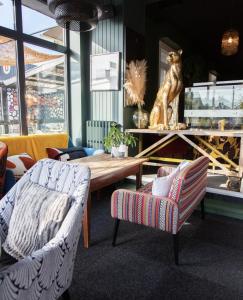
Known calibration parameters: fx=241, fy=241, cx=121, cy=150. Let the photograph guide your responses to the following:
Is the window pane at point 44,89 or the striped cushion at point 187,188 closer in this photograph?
the striped cushion at point 187,188

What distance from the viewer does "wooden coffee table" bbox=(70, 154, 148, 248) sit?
219 centimetres

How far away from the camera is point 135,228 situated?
258 cm

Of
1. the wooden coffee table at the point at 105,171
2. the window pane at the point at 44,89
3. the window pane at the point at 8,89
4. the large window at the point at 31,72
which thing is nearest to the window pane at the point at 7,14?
the large window at the point at 31,72

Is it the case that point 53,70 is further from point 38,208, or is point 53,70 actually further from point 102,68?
point 38,208

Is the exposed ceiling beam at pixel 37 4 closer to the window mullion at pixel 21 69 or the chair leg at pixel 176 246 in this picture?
the window mullion at pixel 21 69

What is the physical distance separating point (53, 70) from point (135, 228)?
2960mm

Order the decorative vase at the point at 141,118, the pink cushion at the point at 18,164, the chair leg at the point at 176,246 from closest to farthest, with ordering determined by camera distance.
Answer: the chair leg at the point at 176,246 < the pink cushion at the point at 18,164 < the decorative vase at the point at 141,118

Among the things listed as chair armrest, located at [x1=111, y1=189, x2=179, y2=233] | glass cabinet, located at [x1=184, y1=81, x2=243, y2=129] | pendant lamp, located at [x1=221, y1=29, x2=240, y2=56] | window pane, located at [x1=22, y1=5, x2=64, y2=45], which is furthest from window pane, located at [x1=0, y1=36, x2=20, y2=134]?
pendant lamp, located at [x1=221, y1=29, x2=240, y2=56]

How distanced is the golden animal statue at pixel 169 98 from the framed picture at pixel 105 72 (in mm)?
747

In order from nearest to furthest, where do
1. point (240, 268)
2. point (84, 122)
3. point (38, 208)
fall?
point (38, 208) → point (240, 268) → point (84, 122)

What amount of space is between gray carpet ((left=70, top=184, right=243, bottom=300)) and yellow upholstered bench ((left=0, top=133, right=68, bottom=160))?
1.47m

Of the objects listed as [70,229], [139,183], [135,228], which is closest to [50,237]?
[70,229]

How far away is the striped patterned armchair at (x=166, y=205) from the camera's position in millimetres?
1843

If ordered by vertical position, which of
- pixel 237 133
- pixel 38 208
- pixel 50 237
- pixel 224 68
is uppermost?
pixel 224 68
